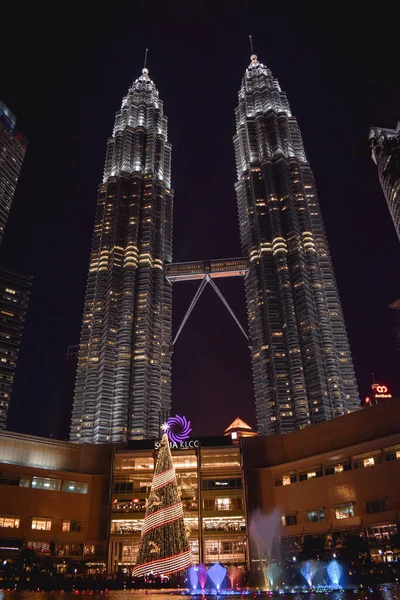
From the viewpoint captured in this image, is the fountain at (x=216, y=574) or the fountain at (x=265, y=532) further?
the fountain at (x=265, y=532)

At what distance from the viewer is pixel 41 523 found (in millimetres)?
65438

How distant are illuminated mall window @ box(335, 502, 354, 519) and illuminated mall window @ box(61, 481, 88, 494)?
35667mm

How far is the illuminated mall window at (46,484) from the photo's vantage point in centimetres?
6694

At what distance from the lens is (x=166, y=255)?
14838cm

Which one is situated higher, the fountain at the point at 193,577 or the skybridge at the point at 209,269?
the skybridge at the point at 209,269

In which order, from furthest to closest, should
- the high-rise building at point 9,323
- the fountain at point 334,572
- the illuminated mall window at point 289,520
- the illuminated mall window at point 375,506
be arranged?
the high-rise building at point 9,323, the illuminated mall window at point 289,520, the illuminated mall window at point 375,506, the fountain at point 334,572

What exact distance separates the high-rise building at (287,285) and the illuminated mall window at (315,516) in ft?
174

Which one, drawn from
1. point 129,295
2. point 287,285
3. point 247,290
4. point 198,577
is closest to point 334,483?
point 198,577

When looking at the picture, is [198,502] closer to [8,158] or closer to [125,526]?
[125,526]

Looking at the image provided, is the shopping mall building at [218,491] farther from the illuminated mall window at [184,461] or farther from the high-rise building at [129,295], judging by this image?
the high-rise building at [129,295]

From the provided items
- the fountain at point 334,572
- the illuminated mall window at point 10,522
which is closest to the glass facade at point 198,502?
the illuminated mall window at point 10,522

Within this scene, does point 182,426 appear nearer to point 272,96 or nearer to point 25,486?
point 25,486

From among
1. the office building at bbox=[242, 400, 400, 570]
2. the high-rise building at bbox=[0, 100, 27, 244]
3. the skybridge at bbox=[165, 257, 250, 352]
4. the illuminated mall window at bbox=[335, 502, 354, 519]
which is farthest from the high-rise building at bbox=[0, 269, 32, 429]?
the illuminated mall window at bbox=[335, 502, 354, 519]

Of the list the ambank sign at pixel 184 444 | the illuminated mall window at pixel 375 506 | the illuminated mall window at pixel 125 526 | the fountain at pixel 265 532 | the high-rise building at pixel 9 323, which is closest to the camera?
the illuminated mall window at pixel 375 506
